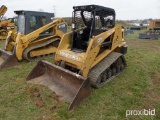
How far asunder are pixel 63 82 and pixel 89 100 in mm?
901

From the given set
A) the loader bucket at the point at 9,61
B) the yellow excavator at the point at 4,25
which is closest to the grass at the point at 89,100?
the loader bucket at the point at 9,61

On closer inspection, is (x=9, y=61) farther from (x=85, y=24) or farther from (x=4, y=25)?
(x=4, y=25)

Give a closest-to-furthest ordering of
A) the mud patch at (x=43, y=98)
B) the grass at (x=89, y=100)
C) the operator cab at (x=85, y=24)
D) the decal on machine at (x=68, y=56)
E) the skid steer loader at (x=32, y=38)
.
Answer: the grass at (x=89, y=100), the mud patch at (x=43, y=98), the decal on machine at (x=68, y=56), the operator cab at (x=85, y=24), the skid steer loader at (x=32, y=38)

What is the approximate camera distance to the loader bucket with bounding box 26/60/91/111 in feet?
14.3

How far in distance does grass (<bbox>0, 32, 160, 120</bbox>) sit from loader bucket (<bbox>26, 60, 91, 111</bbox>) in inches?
7.4

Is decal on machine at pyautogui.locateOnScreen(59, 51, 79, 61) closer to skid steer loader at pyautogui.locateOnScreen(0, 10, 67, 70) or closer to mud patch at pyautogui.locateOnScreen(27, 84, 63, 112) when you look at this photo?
mud patch at pyautogui.locateOnScreen(27, 84, 63, 112)

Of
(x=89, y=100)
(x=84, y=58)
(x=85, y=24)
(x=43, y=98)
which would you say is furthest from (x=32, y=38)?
(x=89, y=100)

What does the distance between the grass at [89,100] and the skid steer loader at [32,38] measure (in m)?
1.50

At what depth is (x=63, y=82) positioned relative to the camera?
505 cm

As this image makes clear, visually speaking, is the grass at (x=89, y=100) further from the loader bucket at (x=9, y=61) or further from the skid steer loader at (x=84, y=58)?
the loader bucket at (x=9, y=61)

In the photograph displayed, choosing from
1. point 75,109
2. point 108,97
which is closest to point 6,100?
point 75,109

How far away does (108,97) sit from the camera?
4.82m

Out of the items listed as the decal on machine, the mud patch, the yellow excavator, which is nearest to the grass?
the mud patch

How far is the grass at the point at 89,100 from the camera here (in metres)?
4.02
